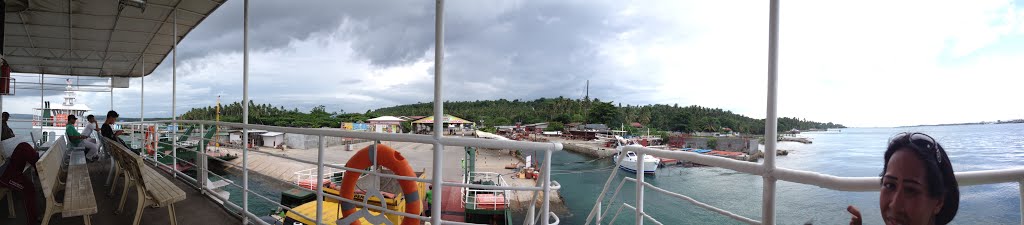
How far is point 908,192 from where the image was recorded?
2.74 ft

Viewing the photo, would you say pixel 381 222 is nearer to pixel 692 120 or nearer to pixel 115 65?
pixel 115 65

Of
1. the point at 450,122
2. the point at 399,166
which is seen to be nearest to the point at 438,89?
the point at 399,166

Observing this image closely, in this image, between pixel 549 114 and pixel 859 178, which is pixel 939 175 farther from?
pixel 549 114

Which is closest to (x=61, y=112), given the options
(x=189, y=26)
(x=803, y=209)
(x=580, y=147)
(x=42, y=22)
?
(x=42, y=22)

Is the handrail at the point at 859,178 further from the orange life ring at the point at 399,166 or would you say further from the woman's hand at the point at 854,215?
the orange life ring at the point at 399,166

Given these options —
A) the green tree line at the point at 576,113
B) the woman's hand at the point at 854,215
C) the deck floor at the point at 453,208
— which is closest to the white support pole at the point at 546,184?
the woman's hand at the point at 854,215

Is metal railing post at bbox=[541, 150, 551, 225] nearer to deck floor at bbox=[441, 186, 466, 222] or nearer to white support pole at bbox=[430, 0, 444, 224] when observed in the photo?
white support pole at bbox=[430, 0, 444, 224]

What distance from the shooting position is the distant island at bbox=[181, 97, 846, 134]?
117 feet

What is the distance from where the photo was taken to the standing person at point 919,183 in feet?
2.66

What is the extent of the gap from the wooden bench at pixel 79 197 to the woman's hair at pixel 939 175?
127 inches

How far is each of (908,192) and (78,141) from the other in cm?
721

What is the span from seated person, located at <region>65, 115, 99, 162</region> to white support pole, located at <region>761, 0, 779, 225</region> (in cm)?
681

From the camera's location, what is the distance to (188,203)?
11.1 feet

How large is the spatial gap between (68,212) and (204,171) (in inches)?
60.2
